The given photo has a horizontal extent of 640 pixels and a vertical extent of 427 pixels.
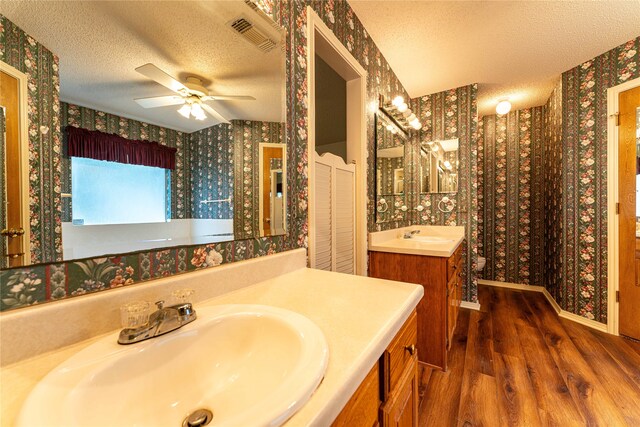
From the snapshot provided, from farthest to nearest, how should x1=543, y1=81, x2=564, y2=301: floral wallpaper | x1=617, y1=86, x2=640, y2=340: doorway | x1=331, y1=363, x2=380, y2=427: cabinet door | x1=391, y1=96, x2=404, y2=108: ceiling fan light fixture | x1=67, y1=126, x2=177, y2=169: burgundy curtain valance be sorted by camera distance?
x1=543, y1=81, x2=564, y2=301: floral wallpaper < x1=391, y1=96, x2=404, y2=108: ceiling fan light fixture < x1=617, y1=86, x2=640, y2=340: doorway < x1=67, y1=126, x2=177, y2=169: burgundy curtain valance < x1=331, y1=363, x2=380, y2=427: cabinet door

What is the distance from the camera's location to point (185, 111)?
76cm

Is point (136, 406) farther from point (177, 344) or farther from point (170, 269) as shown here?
point (170, 269)

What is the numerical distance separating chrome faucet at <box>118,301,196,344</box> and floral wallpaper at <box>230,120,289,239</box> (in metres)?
0.34

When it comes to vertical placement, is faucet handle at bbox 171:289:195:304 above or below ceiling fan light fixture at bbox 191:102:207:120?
below

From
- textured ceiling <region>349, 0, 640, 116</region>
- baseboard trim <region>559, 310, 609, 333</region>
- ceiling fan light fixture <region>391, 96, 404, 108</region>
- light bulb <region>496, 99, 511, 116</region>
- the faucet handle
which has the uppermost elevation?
textured ceiling <region>349, 0, 640, 116</region>

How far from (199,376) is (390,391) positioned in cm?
47

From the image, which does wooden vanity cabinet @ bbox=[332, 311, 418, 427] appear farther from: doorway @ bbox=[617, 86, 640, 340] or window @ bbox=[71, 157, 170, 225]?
doorway @ bbox=[617, 86, 640, 340]

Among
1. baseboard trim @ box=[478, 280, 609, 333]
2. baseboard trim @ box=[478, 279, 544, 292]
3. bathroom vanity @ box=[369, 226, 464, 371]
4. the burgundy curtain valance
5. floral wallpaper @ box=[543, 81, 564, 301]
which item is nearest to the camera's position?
the burgundy curtain valance

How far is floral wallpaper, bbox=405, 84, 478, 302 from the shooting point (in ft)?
8.77

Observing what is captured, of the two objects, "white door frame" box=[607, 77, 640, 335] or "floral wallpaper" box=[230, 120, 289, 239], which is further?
"white door frame" box=[607, 77, 640, 335]

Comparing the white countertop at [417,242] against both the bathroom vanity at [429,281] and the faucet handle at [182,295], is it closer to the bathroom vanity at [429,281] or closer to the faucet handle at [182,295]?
the bathroom vanity at [429,281]

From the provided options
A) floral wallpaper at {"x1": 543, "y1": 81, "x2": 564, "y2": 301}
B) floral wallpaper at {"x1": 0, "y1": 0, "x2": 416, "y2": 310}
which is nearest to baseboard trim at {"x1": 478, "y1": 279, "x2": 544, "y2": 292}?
floral wallpaper at {"x1": 543, "y1": 81, "x2": 564, "y2": 301}

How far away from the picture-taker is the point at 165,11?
0.70m

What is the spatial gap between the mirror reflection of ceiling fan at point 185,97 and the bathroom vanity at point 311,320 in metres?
0.48
